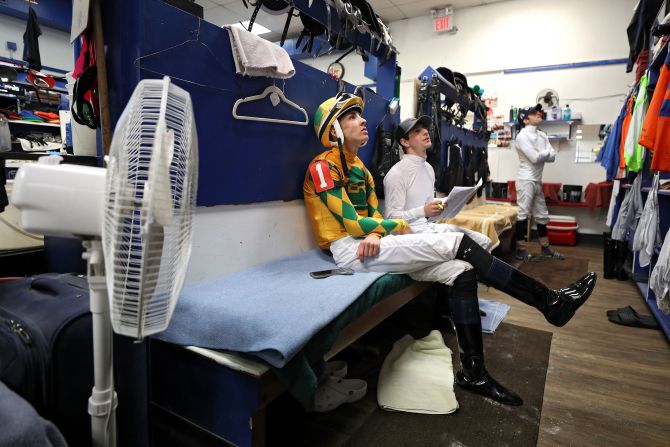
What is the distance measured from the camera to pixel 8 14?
584 centimetres

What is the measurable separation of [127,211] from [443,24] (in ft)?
21.6

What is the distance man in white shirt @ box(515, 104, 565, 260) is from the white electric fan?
4382 millimetres

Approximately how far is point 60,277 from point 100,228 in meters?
0.63

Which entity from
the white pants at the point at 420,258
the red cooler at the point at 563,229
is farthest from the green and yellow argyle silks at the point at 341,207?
the red cooler at the point at 563,229

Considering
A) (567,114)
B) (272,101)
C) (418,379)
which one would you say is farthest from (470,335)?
(567,114)

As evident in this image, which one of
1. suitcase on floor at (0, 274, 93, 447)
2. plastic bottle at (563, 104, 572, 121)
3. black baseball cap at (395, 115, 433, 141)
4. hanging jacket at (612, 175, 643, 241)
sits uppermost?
plastic bottle at (563, 104, 572, 121)

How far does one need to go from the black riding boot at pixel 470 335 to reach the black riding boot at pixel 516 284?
74 mm

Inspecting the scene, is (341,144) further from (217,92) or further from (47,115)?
(47,115)

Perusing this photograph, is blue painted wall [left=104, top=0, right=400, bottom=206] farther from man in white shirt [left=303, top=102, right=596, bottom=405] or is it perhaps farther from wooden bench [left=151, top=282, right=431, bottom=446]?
wooden bench [left=151, top=282, right=431, bottom=446]

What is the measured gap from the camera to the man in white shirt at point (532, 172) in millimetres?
4395

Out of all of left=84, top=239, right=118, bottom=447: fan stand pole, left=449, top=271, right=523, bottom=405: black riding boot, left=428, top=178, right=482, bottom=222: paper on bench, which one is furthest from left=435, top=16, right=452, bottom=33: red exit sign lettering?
left=84, top=239, right=118, bottom=447: fan stand pole

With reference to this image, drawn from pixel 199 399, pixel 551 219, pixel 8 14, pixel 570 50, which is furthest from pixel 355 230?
pixel 8 14

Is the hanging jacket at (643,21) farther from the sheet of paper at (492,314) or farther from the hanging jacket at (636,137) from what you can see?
the sheet of paper at (492,314)

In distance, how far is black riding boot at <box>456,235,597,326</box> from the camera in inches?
67.8
